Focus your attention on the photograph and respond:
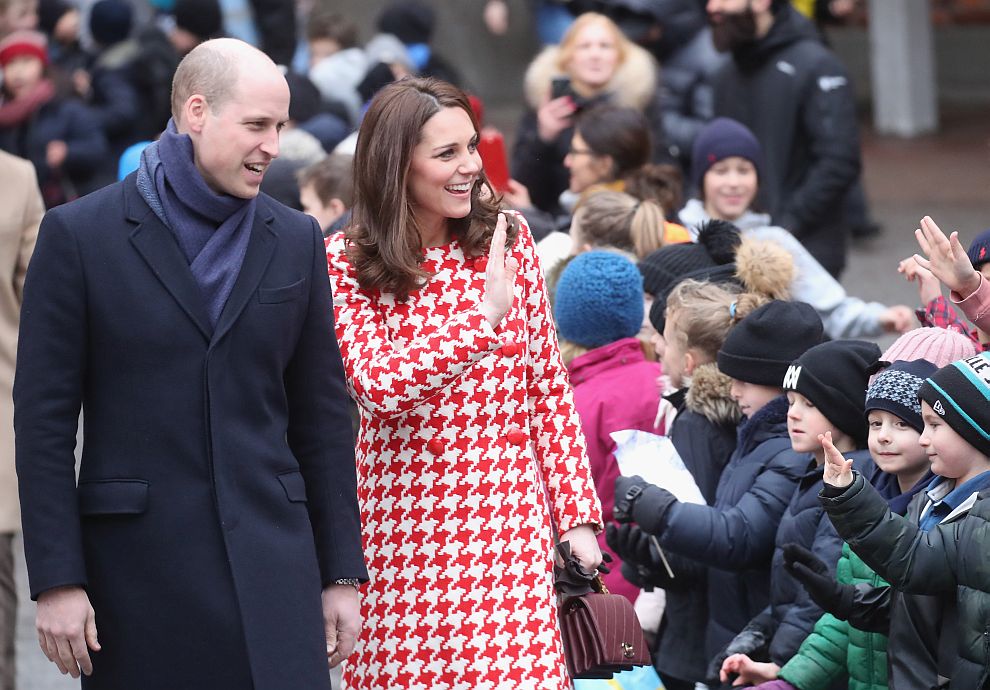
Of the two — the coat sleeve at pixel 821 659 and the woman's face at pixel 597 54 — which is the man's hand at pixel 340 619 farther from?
the woman's face at pixel 597 54

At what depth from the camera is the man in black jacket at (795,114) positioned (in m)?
7.96

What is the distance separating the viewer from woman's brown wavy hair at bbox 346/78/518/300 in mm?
4172

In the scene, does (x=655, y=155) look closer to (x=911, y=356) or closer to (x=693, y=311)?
(x=693, y=311)

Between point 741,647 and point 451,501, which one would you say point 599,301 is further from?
point 451,501

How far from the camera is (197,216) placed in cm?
371

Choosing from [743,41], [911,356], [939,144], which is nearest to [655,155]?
[743,41]

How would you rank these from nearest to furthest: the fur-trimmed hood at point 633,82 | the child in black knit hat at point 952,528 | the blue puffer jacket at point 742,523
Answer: the child in black knit hat at point 952,528
the blue puffer jacket at point 742,523
the fur-trimmed hood at point 633,82

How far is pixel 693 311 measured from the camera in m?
5.29

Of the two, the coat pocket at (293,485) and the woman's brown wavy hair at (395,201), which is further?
the woman's brown wavy hair at (395,201)

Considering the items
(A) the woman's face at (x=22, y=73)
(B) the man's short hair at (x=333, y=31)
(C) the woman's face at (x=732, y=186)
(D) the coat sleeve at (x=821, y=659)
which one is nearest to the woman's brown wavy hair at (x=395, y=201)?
(D) the coat sleeve at (x=821, y=659)

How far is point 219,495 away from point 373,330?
2.32 ft

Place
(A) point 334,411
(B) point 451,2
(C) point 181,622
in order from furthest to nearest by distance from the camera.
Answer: (B) point 451,2 → (A) point 334,411 → (C) point 181,622

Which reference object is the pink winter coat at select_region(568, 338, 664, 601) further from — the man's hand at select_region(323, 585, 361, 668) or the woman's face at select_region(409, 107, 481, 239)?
the man's hand at select_region(323, 585, 361, 668)

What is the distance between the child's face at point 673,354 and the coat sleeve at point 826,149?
2.73 m
